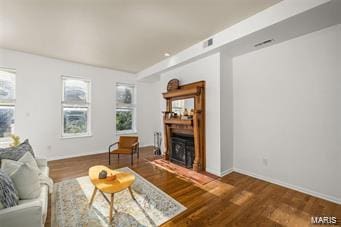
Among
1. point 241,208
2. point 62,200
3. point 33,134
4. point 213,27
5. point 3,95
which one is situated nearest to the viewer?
point 241,208

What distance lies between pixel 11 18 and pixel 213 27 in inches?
138

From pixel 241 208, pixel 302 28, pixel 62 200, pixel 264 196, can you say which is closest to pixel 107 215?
pixel 62 200

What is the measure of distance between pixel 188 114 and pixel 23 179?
10.2 ft

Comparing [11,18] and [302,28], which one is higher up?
[11,18]

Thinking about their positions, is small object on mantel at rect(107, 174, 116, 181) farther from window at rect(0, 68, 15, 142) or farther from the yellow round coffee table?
window at rect(0, 68, 15, 142)

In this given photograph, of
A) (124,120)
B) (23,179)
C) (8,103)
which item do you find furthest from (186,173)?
(8,103)

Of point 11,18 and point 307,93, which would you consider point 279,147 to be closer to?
point 307,93

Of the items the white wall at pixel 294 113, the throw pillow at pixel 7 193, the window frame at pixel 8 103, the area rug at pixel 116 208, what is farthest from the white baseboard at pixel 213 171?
the window frame at pixel 8 103

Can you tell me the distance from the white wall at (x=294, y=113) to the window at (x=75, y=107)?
4.55 metres

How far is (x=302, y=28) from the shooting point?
2432mm

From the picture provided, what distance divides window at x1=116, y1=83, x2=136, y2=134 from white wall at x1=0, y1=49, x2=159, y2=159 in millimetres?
262

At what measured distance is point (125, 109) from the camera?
598 centimetres

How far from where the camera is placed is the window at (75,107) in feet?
15.6

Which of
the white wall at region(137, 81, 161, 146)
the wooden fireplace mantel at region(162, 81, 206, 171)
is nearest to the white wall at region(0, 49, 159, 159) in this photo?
the white wall at region(137, 81, 161, 146)
